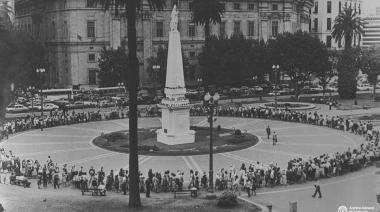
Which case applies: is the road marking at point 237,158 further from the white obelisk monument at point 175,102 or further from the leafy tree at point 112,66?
the leafy tree at point 112,66

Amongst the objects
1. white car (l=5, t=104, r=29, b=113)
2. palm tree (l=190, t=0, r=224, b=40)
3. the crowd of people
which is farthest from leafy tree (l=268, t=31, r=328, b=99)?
white car (l=5, t=104, r=29, b=113)

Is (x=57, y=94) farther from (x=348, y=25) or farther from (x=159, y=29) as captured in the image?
(x=348, y=25)

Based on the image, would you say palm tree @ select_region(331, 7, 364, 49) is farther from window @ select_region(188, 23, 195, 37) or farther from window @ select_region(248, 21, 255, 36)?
window @ select_region(188, 23, 195, 37)

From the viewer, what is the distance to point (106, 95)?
268ft

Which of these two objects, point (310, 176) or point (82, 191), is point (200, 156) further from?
point (82, 191)

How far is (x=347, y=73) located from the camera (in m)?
76.7

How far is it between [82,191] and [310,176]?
1389 centimetres

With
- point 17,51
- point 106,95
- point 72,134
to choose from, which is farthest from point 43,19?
point 72,134

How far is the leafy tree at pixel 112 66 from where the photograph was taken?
79688 mm

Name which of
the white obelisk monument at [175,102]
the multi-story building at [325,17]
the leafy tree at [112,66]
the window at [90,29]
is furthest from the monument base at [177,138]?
the multi-story building at [325,17]

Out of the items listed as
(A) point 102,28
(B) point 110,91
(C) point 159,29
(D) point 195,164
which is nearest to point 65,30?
(A) point 102,28

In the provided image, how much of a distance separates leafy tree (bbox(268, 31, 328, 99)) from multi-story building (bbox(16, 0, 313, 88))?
2106cm

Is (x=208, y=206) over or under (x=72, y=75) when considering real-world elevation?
under

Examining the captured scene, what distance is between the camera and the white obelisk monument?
44844 mm
